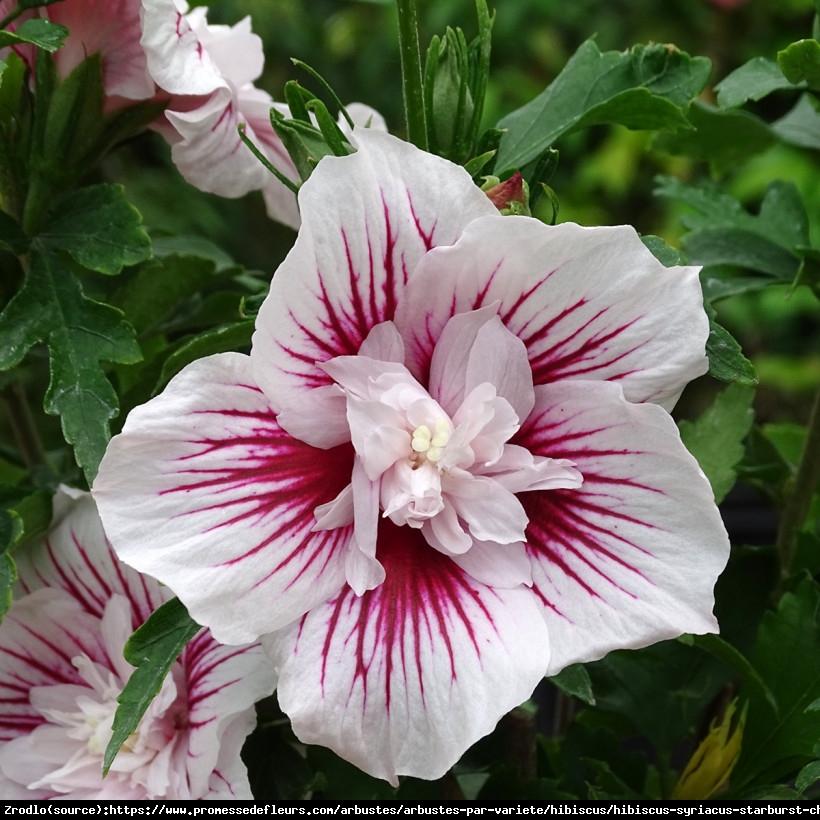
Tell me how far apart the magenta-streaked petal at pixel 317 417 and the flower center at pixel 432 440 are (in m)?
0.03

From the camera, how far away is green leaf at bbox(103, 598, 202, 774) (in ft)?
1.33

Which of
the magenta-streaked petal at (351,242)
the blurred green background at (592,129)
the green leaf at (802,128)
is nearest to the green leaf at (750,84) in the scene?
the green leaf at (802,128)

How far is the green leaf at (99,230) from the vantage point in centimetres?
51

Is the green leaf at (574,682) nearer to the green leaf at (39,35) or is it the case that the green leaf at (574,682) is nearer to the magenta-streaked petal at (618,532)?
the magenta-streaked petal at (618,532)

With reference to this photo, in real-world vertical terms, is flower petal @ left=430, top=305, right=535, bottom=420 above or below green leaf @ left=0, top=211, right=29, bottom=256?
above

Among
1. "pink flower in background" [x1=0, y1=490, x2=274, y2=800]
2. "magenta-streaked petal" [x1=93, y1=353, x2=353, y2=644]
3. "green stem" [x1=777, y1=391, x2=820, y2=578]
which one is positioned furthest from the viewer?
"green stem" [x1=777, y1=391, x2=820, y2=578]

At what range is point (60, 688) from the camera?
21.1 inches

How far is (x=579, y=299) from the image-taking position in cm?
40

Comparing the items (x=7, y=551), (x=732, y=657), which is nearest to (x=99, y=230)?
(x=7, y=551)

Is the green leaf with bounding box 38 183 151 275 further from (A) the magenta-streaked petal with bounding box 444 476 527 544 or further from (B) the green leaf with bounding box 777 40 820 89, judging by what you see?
(B) the green leaf with bounding box 777 40 820 89

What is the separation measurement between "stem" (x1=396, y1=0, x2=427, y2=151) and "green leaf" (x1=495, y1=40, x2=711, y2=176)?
5cm

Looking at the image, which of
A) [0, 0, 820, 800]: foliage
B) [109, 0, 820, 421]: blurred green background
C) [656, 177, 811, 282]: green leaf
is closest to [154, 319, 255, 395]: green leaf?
[0, 0, 820, 800]: foliage

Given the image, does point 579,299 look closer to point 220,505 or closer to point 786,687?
point 220,505

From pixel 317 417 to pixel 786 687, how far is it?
32 cm
